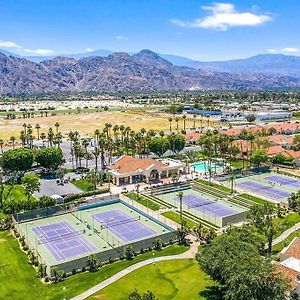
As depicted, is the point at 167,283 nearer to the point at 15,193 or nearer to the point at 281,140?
the point at 15,193

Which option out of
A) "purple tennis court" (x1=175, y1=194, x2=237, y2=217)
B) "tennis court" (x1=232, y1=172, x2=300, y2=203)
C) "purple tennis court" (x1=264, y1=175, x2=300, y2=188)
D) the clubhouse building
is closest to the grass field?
the clubhouse building

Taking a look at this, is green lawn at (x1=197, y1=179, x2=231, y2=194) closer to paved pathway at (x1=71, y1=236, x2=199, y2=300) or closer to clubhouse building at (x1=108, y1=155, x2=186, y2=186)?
clubhouse building at (x1=108, y1=155, x2=186, y2=186)

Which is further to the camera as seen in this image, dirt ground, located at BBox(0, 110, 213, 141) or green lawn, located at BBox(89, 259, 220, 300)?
dirt ground, located at BBox(0, 110, 213, 141)

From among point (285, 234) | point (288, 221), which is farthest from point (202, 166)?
point (285, 234)

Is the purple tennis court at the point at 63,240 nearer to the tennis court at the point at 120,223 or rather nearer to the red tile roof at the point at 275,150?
the tennis court at the point at 120,223

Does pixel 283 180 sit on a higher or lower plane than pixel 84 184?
lower

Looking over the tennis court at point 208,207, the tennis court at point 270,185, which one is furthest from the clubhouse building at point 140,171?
the tennis court at point 270,185
